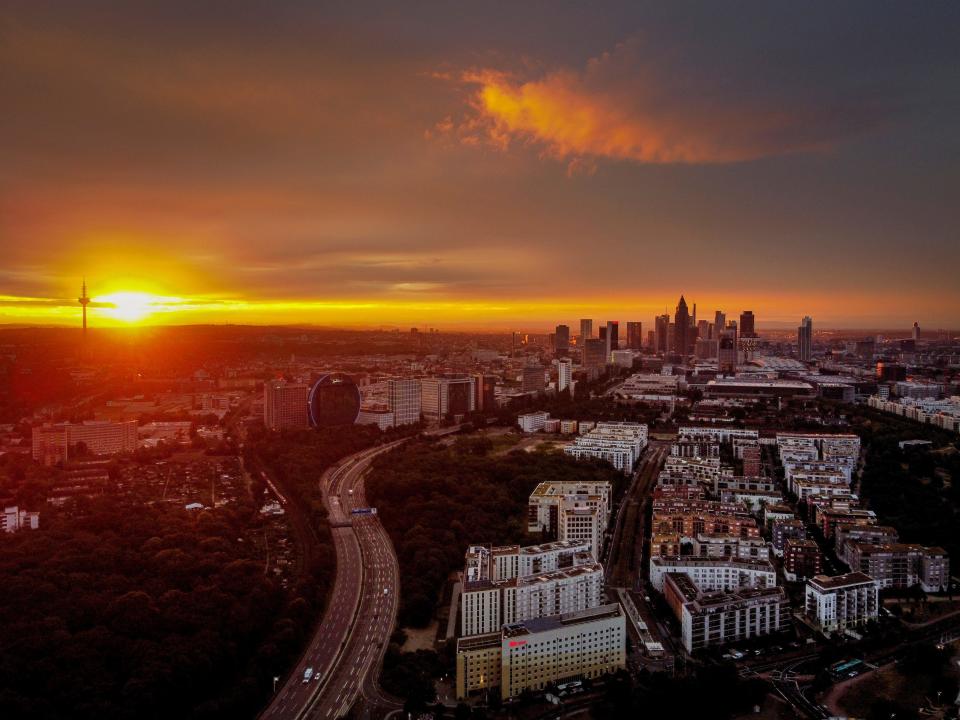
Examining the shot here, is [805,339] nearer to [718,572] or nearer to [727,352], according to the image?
[727,352]

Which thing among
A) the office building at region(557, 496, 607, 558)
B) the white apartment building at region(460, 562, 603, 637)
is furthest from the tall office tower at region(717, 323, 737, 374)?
the white apartment building at region(460, 562, 603, 637)

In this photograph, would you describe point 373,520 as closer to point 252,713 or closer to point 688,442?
point 252,713

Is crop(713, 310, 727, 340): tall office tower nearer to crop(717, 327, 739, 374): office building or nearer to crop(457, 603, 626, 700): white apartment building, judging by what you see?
crop(717, 327, 739, 374): office building

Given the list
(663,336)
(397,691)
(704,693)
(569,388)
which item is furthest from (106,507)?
(663,336)

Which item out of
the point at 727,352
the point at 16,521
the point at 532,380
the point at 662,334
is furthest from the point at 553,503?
the point at 662,334

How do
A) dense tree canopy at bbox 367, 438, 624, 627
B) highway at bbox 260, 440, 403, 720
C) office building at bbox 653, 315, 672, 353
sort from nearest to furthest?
highway at bbox 260, 440, 403, 720
dense tree canopy at bbox 367, 438, 624, 627
office building at bbox 653, 315, 672, 353

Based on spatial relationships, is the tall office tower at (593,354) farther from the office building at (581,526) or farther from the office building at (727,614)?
the office building at (727,614)

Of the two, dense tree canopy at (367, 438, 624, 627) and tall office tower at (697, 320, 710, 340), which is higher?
tall office tower at (697, 320, 710, 340)
